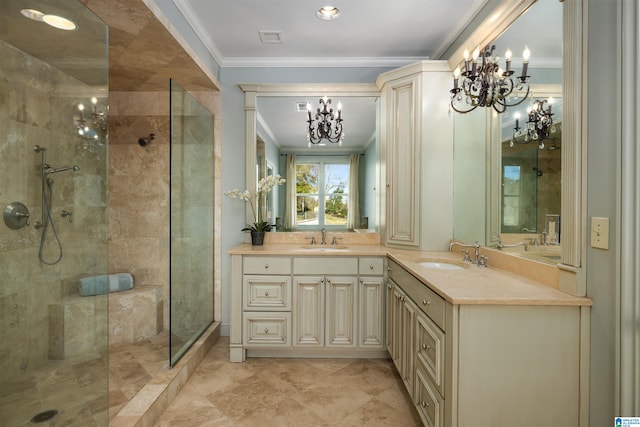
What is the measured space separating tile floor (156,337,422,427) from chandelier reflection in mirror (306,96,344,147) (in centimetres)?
196

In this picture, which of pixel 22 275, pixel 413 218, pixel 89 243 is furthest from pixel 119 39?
pixel 413 218

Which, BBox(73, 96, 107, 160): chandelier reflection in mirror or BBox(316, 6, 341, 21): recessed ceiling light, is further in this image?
BBox(316, 6, 341, 21): recessed ceiling light

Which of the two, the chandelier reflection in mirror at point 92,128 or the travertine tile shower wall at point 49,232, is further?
the chandelier reflection in mirror at point 92,128

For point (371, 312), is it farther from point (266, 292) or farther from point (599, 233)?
point (599, 233)

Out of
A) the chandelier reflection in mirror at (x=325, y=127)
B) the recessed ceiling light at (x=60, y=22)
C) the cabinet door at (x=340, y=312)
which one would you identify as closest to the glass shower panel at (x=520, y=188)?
the cabinet door at (x=340, y=312)

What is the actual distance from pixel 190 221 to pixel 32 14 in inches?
61.9

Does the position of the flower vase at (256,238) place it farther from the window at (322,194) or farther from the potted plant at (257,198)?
the window at (322,194)

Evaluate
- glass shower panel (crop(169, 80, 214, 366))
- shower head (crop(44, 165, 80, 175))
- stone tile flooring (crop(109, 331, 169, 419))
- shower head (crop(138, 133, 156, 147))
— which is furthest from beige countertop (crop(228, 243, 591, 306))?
shower head (crop(138, 133, 156, 147))

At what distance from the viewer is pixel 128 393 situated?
6.77ft

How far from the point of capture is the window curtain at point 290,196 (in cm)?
322

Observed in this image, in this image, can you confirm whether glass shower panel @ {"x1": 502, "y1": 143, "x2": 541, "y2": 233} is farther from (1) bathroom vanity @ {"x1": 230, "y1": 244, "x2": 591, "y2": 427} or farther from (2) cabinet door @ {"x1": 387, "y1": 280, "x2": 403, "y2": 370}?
(2) cabinet door @ {"x1": 387, "y1": 280, "x2": 403, "y2": 370}

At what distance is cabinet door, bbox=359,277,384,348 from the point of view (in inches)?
103

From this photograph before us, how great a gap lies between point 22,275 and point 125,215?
2.03 meters

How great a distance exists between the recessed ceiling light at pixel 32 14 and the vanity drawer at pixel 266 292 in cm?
192
